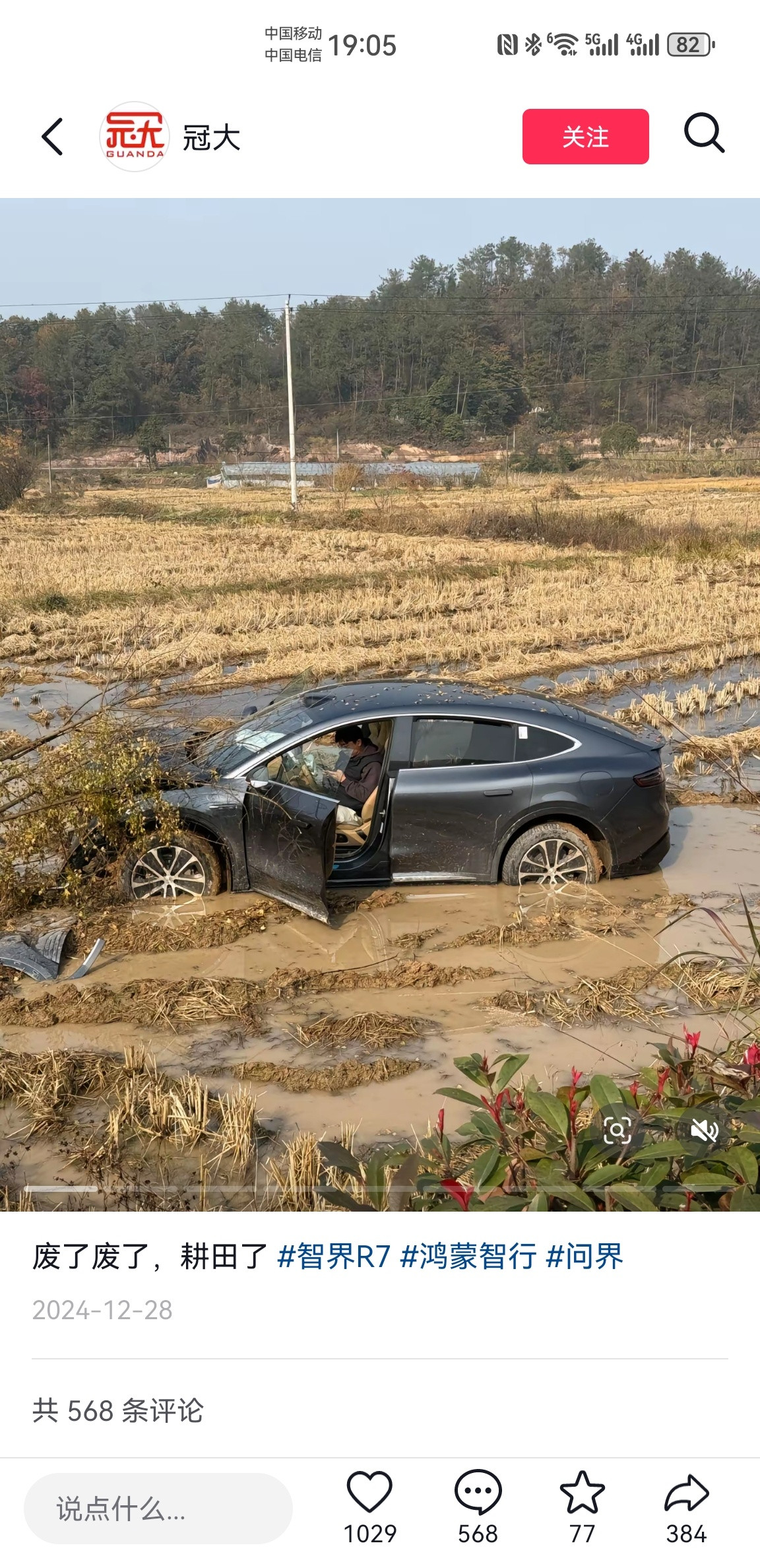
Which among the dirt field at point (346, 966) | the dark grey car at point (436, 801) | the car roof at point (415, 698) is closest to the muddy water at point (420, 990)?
the dirt field at point (346, 966)

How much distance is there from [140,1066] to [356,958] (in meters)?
1.97

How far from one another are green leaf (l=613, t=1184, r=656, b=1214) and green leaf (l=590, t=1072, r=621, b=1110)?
33cm

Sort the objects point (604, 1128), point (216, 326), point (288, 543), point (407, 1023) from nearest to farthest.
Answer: point (604, 1128) < point (407, 1023) < point (288, 543) < point (216, 326)

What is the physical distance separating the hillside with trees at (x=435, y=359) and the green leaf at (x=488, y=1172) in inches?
2805

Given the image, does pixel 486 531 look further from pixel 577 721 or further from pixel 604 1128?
pixel 604 1128

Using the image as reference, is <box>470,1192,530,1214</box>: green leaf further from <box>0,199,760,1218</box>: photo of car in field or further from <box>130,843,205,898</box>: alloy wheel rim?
<box>130,843,205,898</box>: alloy wheel rim

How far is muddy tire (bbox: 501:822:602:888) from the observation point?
27.9 ft

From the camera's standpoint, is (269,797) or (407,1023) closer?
(407,1023)

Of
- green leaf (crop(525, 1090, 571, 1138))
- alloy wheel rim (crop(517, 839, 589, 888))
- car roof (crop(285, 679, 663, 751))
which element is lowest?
alloy wheel rim (crop(517, 839, 589, 888))

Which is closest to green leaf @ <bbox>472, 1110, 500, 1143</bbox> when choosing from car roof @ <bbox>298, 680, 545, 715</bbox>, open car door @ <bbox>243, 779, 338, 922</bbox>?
open car door @ <bbox>243, 779, 338, 922</bbox>

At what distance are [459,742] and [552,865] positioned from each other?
108 cm

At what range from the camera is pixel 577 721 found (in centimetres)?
873

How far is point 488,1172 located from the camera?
317 cm

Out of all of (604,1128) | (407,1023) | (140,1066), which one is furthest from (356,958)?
(604,1128)
